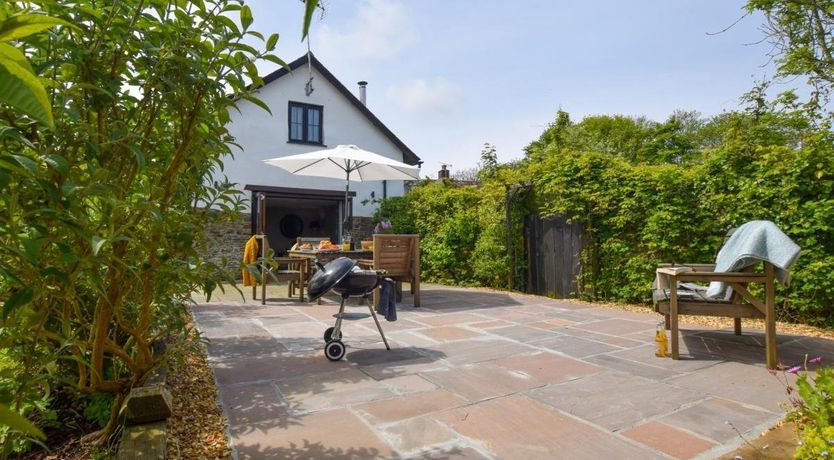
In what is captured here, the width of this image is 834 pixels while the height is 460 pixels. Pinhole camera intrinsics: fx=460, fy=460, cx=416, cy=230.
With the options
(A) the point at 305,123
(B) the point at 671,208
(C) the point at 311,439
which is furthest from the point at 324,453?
(A) the point at 305,123

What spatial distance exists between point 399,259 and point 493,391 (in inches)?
132

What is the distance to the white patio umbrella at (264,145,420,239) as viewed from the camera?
705 centimetres

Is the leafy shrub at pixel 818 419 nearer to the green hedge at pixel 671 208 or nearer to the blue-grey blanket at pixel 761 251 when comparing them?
the blue-grey blanket at pixel 761 251

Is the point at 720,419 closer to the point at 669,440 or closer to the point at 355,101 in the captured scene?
the point at 669,440

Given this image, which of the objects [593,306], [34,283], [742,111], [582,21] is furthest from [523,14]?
[34,283]

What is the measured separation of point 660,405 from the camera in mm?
2379

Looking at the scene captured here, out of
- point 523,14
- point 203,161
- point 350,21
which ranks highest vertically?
point 523,14

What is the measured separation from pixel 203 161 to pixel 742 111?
21.7 feet

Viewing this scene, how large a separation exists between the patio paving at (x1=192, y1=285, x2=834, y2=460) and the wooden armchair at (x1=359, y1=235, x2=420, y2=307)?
1.26m

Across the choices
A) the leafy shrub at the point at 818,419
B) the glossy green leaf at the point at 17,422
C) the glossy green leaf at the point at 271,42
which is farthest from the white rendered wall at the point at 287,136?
the glossy green leaf at the point at 17,422

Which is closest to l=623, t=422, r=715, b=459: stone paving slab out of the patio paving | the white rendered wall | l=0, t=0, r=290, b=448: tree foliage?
the patio paving

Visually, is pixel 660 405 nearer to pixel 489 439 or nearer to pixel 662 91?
pixel 489 439

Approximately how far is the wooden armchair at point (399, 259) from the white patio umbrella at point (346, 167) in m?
1.54

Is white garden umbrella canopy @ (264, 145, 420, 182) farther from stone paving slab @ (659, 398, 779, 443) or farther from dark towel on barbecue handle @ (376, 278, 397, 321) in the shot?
stone paving slab @ (659, 398, 779, 443)
